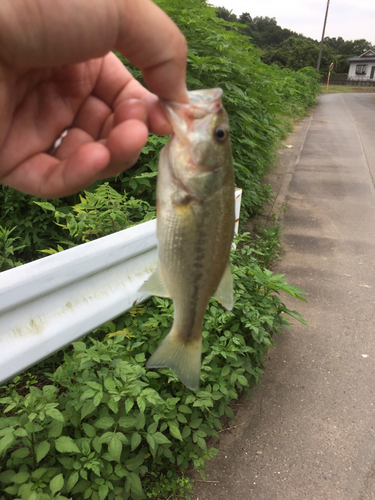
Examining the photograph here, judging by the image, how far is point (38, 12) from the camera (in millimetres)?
998

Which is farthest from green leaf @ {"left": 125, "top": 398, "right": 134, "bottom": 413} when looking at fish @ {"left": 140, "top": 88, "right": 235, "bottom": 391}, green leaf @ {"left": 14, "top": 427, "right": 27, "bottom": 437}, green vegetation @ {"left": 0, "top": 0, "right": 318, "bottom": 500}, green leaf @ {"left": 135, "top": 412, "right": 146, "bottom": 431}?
fish @ {"left": 140, "top": 88, "right": 235, "bottom": 391}

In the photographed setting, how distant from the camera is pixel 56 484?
1.68 metres

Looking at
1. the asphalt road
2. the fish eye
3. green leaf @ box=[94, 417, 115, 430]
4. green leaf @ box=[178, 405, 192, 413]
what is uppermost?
the fish eye

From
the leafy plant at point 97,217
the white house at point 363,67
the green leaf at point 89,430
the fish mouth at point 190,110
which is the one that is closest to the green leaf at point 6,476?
the green leaf at point 89,430

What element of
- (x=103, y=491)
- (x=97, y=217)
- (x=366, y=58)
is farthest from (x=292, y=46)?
(x=103, y=491)

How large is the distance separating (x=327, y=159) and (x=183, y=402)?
9.80 m

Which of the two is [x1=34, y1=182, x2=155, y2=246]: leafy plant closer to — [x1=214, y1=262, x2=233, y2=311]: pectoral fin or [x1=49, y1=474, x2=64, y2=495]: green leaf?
[x1=49, y1=474, x2=64, y2=495]: green leaf

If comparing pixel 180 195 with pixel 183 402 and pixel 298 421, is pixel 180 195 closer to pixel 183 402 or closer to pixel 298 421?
pixel 183 402

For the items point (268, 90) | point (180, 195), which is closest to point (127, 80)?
point (180, 195)

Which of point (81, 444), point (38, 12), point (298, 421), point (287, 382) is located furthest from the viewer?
point (287, 382)

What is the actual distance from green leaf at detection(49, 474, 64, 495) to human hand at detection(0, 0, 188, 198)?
4.29 ft

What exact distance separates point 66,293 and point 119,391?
59 cm

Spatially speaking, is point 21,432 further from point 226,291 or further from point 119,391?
point 226,291

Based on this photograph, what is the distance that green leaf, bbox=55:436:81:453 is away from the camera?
1736 millimetres
